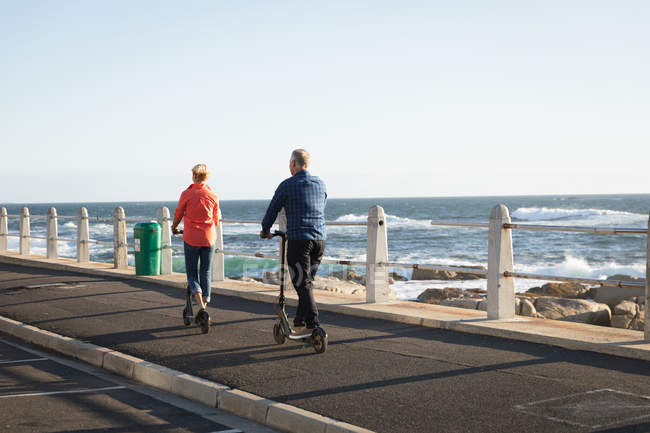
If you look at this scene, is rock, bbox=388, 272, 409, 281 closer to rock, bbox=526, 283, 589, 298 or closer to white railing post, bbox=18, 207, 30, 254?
rock, bbox=526, 283, 589, 298

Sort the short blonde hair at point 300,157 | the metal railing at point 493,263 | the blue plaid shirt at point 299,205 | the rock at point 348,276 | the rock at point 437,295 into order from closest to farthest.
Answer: the blue plaid shirt at point 299,205 → the short blonde hair at point 300,157 → the metal railing at point 493,263 → the rock at point 437,295 → the rock at point 348,276

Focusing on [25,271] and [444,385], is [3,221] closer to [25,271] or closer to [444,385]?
[25,271]

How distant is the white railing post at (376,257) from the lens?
10.4 metres

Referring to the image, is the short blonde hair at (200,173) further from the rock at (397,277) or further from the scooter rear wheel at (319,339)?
the rock at (397,277)

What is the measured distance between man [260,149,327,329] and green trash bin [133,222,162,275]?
7748 mm

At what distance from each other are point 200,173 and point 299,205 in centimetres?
232

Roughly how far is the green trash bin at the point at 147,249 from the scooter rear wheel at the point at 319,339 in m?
8.00

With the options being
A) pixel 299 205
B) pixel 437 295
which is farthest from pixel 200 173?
pixel 437 295

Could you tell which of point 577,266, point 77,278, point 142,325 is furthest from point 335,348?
point 577,266

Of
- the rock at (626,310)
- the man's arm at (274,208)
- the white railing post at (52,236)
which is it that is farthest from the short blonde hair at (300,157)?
the white railing post at (52,236)

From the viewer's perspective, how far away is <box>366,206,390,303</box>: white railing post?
34.1 feet

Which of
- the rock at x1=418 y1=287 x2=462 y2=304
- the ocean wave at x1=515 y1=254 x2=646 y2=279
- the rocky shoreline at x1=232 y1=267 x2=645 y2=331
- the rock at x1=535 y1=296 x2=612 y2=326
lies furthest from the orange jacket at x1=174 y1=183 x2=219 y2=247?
the ocean wave at x1=515 y1=254 x2=646 y2=279

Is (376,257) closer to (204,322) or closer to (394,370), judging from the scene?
(204,322)

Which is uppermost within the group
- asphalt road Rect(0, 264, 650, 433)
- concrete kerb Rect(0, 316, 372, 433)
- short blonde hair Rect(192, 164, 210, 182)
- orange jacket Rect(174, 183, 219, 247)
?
short blonde hair Rect(192, 164, 210, 182)
